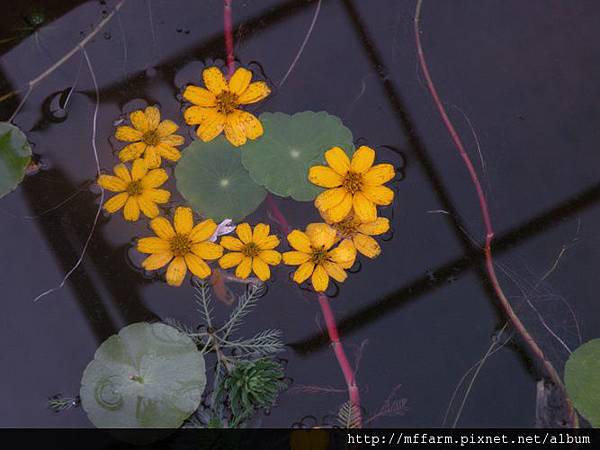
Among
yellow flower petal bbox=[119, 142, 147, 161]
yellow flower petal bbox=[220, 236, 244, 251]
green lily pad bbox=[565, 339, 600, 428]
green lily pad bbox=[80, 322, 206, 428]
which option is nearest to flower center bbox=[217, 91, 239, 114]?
yellow flower petal bbox=[119, 142, 147, 161]

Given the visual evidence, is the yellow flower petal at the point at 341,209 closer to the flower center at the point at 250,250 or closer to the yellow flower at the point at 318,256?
the yellow flower at the point at 318,256

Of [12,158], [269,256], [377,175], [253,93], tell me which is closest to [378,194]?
[377,175]

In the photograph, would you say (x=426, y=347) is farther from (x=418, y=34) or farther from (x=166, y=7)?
(x=166, y=7)

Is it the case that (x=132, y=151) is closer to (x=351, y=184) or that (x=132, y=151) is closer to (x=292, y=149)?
(x=292, y=149)

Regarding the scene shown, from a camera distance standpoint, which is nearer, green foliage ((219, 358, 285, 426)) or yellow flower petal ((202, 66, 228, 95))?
green foliage ((219, 358, 285, 426))

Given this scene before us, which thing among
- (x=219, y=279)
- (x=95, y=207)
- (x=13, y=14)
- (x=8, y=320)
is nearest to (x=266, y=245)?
(x=219, y=279)

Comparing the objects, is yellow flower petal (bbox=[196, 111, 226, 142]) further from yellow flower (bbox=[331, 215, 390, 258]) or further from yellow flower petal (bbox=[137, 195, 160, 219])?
yellow flower (bbox=[331, 215, 390, 258])

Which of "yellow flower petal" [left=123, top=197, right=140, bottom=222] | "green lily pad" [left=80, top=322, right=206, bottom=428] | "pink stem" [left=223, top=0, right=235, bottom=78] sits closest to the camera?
"green lily pad" [left=80, top=322, right=206, bottom=428]

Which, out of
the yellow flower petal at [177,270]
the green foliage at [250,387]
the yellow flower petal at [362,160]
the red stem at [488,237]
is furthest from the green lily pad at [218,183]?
the red stem at [488,237]
